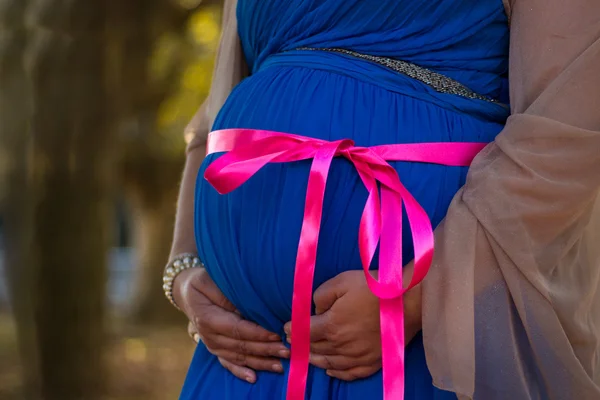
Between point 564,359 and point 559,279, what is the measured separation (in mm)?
103

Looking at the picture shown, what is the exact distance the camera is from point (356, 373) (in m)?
1.00

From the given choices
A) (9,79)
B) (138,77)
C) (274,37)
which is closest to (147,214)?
(138,77)

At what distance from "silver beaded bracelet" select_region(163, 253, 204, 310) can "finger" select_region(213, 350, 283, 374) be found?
0.19 m

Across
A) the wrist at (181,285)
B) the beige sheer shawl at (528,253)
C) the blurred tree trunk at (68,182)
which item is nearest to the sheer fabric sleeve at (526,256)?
the beige sheer shawl at (528,253)

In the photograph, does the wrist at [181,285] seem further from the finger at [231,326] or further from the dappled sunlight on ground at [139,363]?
the dappled sunlight on ground at [139,363]

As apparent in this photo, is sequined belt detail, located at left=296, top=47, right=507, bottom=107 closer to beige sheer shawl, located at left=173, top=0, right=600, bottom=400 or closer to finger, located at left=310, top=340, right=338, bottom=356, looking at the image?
beige sheer shawl, located at left=173, top=0, right=600, bottom=400

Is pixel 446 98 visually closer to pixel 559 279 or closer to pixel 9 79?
pixel 559 279

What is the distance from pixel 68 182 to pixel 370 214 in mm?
3236

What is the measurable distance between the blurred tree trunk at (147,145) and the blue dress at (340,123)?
9.82 feet

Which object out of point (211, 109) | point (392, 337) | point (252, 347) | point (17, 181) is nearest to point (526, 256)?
point (392, 337)

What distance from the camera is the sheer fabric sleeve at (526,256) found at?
943 mm

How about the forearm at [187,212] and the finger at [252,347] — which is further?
the forearm at [187,212]

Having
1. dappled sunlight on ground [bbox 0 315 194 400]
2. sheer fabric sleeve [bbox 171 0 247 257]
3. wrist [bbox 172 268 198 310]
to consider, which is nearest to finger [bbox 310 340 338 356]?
wrist [bbox 172 268 198 310]

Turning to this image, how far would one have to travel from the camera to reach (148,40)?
16.9 ft
